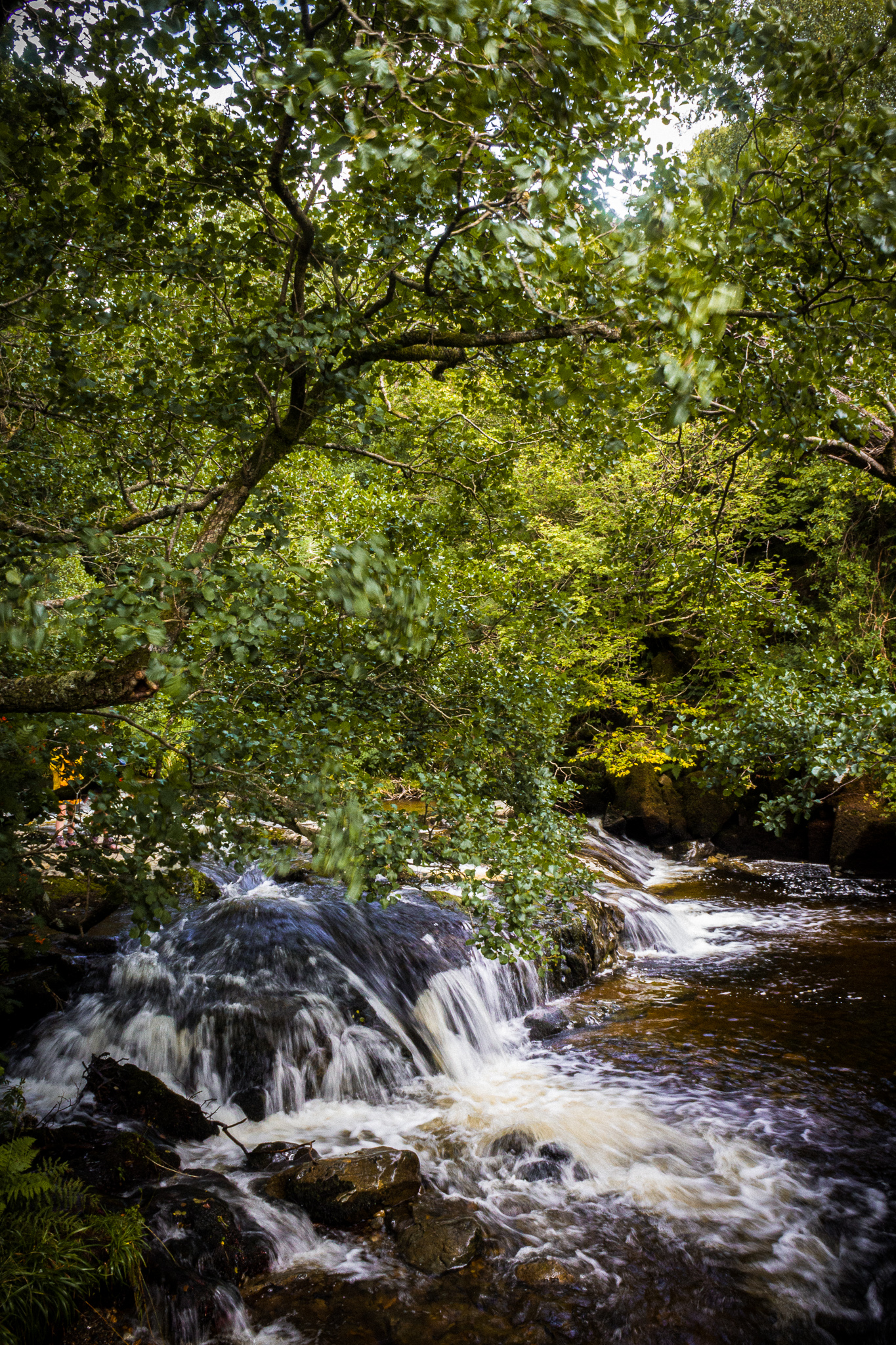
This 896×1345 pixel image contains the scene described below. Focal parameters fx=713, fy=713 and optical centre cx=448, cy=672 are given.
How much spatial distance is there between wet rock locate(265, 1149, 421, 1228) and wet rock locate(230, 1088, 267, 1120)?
918mm

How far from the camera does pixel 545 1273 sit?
4.19 meters

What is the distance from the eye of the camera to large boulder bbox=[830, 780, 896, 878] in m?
11.5

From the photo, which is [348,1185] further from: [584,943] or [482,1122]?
[584,943]

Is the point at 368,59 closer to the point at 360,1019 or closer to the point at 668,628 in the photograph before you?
the point at 360,1019

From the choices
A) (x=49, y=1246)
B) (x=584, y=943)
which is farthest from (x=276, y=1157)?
(x=584, y=943)

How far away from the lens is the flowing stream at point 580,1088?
4223 millimetres

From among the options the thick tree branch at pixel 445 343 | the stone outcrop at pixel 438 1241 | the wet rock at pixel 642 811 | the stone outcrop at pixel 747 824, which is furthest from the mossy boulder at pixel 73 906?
the wet rock at pixel 642 811

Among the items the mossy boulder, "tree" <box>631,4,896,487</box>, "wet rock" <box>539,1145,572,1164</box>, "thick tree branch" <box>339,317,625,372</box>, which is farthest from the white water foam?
"thick tree branch" <box>339,317,625,372</box>

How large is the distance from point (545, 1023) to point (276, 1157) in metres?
3.29

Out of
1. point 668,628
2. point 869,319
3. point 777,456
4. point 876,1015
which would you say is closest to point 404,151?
point 869,319

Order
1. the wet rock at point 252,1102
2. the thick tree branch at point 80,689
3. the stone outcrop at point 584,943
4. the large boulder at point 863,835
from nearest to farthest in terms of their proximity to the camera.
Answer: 1. the thick tree branch at point 80,689
2. the wet rock at point 252,1102
3. the stone outcrop at point 584,943
4. the large boulder at point 863,835

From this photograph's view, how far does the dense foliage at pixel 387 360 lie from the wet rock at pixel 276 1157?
237 cm

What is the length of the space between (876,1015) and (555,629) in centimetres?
509

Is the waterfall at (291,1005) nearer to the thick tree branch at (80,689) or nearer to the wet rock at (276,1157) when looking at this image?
the wet rock at (276,1157)
